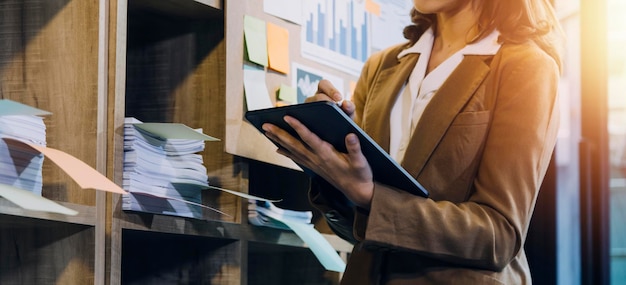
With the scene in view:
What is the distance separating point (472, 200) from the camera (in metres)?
1.58

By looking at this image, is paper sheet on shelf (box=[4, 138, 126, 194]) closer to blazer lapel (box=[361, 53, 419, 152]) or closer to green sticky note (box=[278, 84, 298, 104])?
blazer lapel (box=[361, 53, 419, 152])

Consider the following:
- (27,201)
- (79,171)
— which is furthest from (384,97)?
(27,201)

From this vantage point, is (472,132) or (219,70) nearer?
(472,132)

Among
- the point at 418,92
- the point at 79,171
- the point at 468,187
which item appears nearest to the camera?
the point at 79,171

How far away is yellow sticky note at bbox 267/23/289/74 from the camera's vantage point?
2.09 m

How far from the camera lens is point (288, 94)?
2156 millimetres

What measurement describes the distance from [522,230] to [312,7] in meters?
0.92

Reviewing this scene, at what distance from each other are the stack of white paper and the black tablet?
36cm

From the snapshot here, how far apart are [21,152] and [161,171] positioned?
1.07 feet

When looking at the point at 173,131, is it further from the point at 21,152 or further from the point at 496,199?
the point at 496,199

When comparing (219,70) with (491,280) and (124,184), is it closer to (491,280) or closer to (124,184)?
(124,184)

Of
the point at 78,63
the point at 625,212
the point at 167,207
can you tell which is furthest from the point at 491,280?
the point at 625,212

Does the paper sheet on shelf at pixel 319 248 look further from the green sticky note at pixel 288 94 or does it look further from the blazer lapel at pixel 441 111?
the blazer lapel at pixel 441 111

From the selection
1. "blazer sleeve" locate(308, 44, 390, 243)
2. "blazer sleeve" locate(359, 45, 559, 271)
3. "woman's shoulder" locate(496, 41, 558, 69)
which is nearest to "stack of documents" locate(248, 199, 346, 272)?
"blazer sleeve" locate(308, 44, 390, 243)
